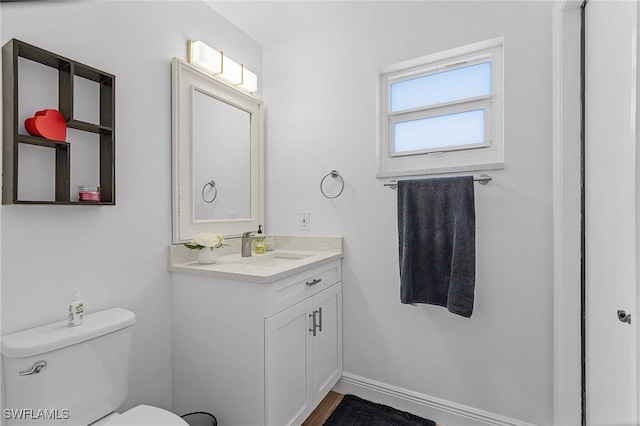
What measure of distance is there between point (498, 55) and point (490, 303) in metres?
1.30

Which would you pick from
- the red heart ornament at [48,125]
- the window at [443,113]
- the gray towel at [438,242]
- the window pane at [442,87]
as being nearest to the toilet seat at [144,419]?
the red heart ornament at [48,125]

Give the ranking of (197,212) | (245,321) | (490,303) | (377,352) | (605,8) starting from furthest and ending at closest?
1. (377,352)
2. (197,212)
3. (490,303)
4. (245,321)
5. (605,8)

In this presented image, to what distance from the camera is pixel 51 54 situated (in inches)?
45.3

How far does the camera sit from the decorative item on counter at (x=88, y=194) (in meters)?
1.26

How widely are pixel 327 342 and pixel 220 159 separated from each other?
128cm

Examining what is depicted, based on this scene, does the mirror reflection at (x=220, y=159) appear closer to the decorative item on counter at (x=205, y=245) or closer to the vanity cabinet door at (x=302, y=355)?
the decorative item on counter at (x=205, y=245)

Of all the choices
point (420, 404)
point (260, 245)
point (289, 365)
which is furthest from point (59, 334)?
point (420, 404)

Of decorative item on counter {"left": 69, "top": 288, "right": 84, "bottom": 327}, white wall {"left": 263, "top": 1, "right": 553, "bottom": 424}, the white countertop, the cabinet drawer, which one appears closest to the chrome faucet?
the white countertop

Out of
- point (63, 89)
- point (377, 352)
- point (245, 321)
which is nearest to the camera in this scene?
point (63, 89)

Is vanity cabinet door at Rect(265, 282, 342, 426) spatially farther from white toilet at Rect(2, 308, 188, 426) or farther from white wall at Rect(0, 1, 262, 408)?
white wall at Rect(0, 1, 262, 408)

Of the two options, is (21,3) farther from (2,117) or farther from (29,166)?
(29,166)

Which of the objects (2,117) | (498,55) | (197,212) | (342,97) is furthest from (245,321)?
(498,55)

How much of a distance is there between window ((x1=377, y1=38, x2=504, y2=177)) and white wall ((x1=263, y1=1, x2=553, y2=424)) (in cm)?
8

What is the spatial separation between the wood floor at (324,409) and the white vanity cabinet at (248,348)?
117mm
